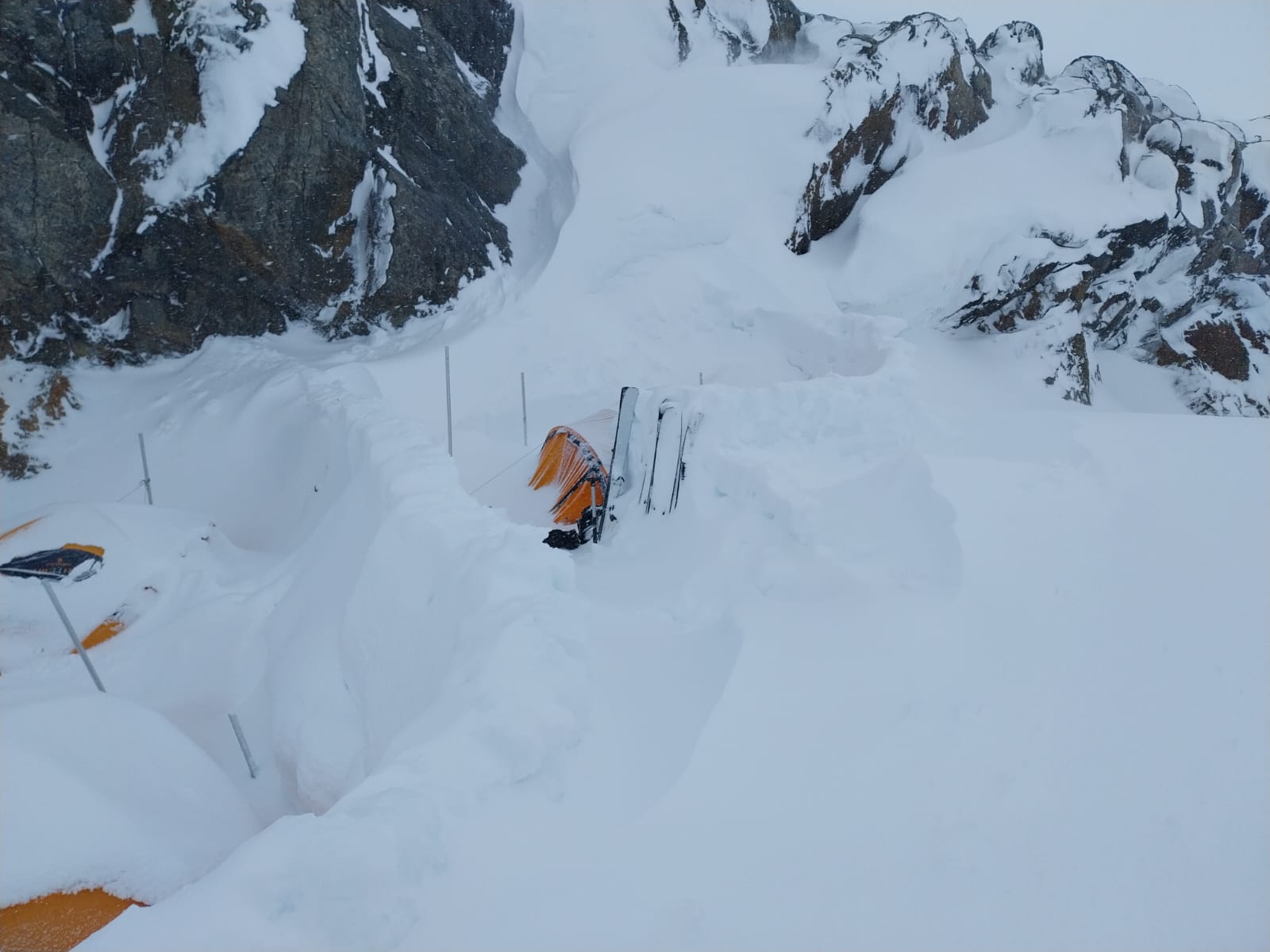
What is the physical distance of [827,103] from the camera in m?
17.1

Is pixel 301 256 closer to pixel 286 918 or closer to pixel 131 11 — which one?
pixel 131 11

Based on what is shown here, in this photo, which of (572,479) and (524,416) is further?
(524,416)

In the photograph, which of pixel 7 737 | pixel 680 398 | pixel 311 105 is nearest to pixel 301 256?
pixel 311 105

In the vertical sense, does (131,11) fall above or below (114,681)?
above

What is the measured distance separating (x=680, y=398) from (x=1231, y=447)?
7174 mm

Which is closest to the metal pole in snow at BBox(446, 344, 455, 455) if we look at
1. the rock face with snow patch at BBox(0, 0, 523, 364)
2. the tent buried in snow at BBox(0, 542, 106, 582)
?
the tent buried in snow at BBox(0, 542, 106, 582)

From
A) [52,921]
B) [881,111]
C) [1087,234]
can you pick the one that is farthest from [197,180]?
[1087,234]

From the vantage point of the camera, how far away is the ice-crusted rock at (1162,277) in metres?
17.6

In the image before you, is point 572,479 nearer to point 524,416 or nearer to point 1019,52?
point 524,416

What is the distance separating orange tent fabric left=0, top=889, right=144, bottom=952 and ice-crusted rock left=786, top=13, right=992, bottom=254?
17177mm

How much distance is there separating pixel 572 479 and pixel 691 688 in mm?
5428

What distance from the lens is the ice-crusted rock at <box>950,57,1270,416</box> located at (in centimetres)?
1756

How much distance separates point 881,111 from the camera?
17.8 m

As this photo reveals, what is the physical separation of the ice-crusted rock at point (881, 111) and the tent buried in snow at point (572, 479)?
33.8 feet
